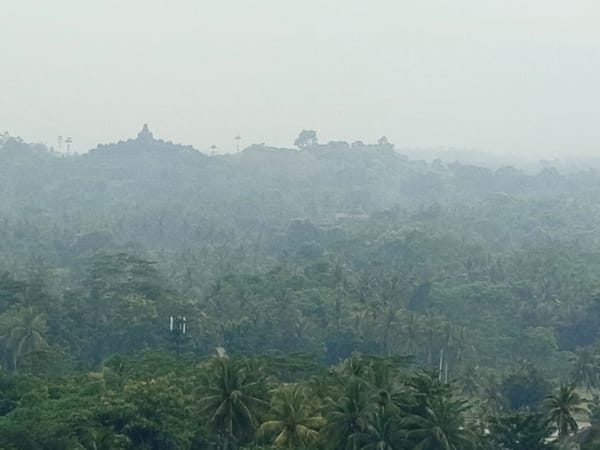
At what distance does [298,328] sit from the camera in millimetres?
74250

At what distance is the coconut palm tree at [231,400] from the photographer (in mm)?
40562

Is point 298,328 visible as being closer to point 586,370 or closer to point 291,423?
point 586,370

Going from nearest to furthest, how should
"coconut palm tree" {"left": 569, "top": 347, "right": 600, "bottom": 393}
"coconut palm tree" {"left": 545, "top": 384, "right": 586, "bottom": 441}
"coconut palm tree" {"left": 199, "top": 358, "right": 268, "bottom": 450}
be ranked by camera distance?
"coconut palm tree" {"left": 199, "top": 358, "right": 268, "bottom": 450} → "coconut palm tree" {"left": 545, "top": 384, "right": 586, "bottom": 441} → "coconut palm tree" {"left": 569, "top": 347, "right": 600, "bottom": 393}

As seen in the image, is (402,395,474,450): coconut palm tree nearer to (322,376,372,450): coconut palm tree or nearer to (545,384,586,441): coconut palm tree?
(322,376,372,450): coconut palm tree

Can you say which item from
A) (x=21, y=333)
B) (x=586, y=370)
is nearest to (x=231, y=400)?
(x=21, y=333)

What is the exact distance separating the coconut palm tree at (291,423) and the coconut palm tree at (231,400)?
165cm

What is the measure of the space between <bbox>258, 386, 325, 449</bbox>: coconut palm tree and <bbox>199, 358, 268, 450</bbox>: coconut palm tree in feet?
5.41

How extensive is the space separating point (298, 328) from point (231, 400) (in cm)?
3387

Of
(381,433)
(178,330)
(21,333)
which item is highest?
(381,433)

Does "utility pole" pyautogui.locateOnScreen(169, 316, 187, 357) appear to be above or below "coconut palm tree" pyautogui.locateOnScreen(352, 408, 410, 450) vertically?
below

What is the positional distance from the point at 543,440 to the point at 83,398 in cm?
2100

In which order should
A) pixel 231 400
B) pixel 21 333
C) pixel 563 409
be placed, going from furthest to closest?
pixel 21 333 → pixel 563 409 → pixel 231 400

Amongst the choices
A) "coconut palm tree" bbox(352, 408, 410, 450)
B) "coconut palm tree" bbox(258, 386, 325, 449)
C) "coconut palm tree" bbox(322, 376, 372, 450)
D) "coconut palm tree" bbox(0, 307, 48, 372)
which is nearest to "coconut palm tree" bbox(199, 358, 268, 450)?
"coconut palm tree" bbox(258, 386, 325, 449)

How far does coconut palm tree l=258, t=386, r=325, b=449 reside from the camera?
38938 mm
